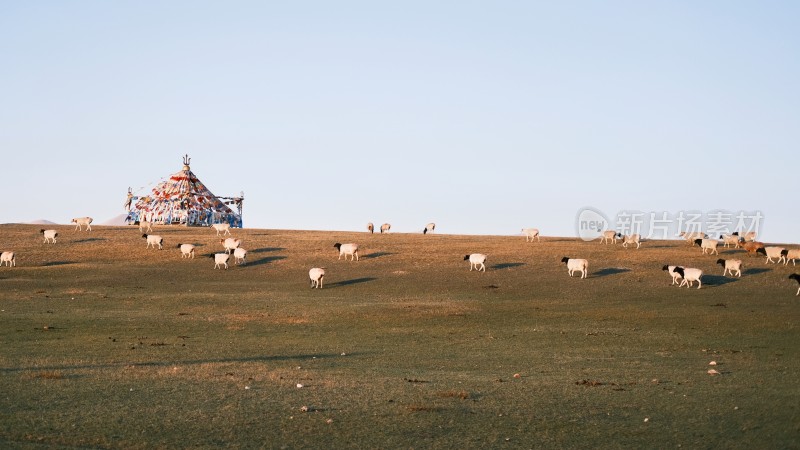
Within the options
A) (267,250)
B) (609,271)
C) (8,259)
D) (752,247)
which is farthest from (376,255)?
(752,247)

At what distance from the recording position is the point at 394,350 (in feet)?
87.0

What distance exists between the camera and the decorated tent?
9382 cm

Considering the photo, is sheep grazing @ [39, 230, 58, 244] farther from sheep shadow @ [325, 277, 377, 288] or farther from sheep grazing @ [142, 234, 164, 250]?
sheep shadow @ [325, 277, 377, 288]

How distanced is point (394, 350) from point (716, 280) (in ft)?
77.8

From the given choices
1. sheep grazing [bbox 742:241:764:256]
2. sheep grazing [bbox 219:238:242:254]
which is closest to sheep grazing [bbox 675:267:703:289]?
sheep grazing [bbox 742:241:764:256]

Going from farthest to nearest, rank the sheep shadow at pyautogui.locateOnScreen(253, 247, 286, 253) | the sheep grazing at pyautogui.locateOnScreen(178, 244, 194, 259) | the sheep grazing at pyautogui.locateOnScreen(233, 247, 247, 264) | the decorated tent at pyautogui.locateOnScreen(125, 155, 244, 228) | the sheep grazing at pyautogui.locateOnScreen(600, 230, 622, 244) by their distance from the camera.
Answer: the decorated tent at pyautogui.locateOnScreen(125, 155, 244, 228) < the sheep grazing at pyautogui.locateOnScreen(600, 230, 622, 244) < the sheep shadow at pyautogui.locateOnScreen(253, 247, 286, 253) < the sheep grazing at pyautogui.locateOnScreen(178, 244, 194, 259) < the sheep grazing at pyautogui.locateOnScreen(233, 247, 247, 264)

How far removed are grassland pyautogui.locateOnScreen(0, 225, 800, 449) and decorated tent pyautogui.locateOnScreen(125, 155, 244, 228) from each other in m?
36.5

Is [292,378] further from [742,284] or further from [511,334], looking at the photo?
[742,284]

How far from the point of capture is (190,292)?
4238 cm

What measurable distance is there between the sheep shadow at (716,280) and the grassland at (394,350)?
92 millimetres

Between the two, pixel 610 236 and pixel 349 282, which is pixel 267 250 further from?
pixel 610 236

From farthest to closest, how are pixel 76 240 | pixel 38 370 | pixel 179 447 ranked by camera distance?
pixel 76 240 → pixel 38 370 → pixel 179 447

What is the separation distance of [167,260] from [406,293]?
54.6 ft

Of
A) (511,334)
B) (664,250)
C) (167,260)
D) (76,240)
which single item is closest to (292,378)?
(511,334)
